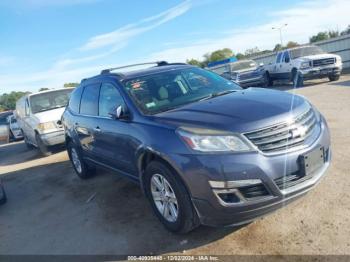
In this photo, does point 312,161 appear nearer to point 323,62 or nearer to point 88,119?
point 88,119

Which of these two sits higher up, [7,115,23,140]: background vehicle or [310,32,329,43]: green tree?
[310,32,329,43]: green tree

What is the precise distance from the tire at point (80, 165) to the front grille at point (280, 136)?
13.5ft

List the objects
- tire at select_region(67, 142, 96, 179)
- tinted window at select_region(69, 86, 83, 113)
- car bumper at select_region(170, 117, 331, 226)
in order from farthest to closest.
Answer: tire at select_region(67, 142, 96, 179) < tinted window at select_region(69, 86, 83, 113) < car bumper at select_region(170, 117, 331, 226)

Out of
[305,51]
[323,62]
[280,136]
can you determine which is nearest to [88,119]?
[280,136]

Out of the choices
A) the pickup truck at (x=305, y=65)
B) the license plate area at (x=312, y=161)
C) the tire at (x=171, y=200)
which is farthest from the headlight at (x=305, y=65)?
the tire at (x=171, y=200)

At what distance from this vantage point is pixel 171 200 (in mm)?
3637

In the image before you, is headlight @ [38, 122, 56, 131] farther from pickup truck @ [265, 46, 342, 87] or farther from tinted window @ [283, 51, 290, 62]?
tinted window @ [283, 51, 290, 62]

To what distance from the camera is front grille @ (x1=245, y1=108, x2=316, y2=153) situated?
3.13 meters

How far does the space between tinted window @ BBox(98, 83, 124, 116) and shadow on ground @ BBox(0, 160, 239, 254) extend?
1.36 meters

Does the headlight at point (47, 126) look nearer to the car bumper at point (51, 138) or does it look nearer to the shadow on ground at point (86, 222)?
the car bumper at point (51, 138)

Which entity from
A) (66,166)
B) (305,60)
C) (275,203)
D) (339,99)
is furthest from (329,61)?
(275,203)

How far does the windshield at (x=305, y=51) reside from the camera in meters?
15.4

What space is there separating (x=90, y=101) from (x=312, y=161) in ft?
11.9

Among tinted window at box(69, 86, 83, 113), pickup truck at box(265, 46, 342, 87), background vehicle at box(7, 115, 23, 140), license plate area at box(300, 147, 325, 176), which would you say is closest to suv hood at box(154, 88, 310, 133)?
license plate area at box(300, 147, 325, 176)
